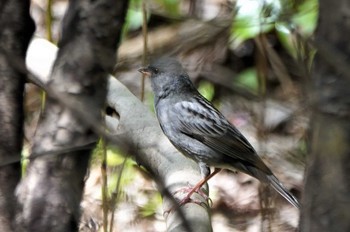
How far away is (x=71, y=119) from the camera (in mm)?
2787

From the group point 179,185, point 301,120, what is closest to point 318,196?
point 301,120

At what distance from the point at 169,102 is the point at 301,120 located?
313cm

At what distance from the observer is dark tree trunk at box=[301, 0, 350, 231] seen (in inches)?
Answer: 88.4

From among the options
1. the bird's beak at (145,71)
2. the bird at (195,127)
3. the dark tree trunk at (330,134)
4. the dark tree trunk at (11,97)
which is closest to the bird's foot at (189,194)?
the bird at (195,127)

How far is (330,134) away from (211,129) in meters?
3.48

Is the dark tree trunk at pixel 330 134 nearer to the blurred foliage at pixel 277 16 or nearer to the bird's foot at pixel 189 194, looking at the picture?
the blurred foliage at pixel 277 16

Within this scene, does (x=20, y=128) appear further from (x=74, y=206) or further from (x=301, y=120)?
(x=301, y=120)

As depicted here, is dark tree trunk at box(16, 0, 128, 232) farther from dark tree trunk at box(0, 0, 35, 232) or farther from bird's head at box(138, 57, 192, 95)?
bird's head at box(138, 57, 192, 95)

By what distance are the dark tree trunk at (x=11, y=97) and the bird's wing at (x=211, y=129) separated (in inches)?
84.8

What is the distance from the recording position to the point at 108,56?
105 inches

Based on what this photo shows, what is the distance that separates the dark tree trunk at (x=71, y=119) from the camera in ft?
8.83

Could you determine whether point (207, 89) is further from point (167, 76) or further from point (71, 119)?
point (71, 119)

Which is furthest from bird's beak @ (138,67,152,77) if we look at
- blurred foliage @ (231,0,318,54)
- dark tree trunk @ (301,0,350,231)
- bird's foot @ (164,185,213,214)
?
dark tree trunk @ (301,0,350,231)

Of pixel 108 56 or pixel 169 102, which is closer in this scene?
pixel 108 56
